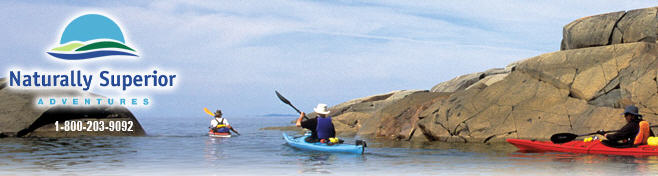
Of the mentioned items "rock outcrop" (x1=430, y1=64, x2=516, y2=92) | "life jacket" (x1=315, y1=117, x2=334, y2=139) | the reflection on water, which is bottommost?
the reflection on water

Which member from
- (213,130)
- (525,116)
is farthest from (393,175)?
(213,130)

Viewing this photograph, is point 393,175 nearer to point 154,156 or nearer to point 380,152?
point 380,152

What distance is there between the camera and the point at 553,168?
1330 centimetres

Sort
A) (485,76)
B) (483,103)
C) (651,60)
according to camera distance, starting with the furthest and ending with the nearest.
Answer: (485,76) → (483,103) → (651,60)

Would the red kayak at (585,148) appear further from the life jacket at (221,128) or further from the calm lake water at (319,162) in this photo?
the life jacket at (221,128)

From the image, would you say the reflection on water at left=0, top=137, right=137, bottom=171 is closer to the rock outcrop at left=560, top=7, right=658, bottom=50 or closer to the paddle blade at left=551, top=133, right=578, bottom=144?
the paddle blade at left=551, top=133, right=578, bottom=144

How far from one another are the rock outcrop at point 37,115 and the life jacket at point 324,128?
597 inches

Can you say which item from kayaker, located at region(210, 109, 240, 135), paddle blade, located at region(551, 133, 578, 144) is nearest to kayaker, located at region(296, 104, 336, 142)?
paddle blade, located at region(551, 133, 578, 144)

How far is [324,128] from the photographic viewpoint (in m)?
17.9

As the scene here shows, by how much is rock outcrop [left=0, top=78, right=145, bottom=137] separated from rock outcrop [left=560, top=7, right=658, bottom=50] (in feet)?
66.3

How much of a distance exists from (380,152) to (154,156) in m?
6.40

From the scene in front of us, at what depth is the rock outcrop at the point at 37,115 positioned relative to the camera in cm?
2777

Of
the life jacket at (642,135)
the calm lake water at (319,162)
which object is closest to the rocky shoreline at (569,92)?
the calm lake water at (319,162)

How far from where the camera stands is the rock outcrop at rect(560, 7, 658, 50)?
22797 millimetres
